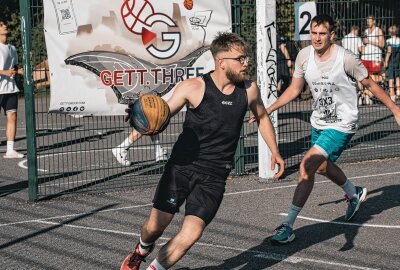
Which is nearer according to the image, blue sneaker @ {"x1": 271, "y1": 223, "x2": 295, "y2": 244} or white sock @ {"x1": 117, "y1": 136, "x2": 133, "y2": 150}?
blue sneaker @ {"x1": 271, "y1": 223, "x2": 295, "y2": 244}

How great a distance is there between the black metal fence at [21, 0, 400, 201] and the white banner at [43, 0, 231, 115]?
22 cm

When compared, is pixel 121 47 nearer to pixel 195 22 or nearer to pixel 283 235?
pixel 195 22

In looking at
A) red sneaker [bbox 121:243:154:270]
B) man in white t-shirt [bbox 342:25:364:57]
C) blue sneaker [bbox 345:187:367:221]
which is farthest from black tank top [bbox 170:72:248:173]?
man in white t-shirt [bbox 342:25:364:57]

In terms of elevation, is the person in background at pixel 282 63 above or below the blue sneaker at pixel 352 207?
above

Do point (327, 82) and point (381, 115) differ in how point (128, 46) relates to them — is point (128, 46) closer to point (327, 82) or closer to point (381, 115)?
point (327, 82)

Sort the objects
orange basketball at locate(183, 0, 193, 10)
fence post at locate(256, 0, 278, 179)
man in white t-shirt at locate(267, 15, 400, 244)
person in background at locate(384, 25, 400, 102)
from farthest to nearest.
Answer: person in background at locate(384, 25, 400, 102)
fence post at locate(256, 0, 278, 179)
orange basketball at locate(183, 0, 193, 10)
man in white t-shirt at locate(267, 15, 400, 244)

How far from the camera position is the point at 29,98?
10.7 m

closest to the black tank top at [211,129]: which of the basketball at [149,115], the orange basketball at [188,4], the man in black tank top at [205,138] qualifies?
the man in black tank top at [205,138]

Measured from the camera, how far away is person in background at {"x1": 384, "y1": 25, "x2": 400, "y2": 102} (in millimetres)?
15141

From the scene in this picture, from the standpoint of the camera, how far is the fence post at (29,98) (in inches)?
419

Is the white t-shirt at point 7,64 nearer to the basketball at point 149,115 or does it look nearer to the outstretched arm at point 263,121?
the outstretched arm at point 263,121

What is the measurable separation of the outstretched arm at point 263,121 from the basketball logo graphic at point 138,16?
13.8 feet

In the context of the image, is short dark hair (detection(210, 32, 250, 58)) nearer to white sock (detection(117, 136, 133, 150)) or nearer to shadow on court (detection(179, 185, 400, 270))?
shadow on court (detection(179, 185, 400, 270))

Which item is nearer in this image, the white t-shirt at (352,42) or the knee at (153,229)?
the knee at (153,229)
